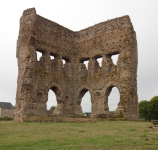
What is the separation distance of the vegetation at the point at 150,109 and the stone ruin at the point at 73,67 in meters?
17.1

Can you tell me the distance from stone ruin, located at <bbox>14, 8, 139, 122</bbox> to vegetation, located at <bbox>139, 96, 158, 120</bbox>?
17.1m

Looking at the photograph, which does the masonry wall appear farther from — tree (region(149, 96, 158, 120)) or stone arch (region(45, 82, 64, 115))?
tree (region(149, 96, 158, 120))

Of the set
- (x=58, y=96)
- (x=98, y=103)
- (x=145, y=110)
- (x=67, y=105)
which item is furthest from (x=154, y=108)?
(x=58, y=96)

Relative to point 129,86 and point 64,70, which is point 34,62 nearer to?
point 64,70

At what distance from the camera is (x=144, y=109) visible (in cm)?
3388

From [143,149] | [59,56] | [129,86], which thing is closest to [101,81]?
[129,86]

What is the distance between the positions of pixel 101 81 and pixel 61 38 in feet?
18.4

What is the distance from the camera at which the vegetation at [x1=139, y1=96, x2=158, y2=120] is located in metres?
31.3

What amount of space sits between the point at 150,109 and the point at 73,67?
738 inches

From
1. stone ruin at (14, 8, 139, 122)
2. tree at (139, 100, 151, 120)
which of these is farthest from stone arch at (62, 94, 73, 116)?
tree at (139, 100, 151, 120)

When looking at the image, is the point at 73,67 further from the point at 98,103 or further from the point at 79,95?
the point at 98,103

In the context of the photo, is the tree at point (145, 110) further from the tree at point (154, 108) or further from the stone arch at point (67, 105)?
the stone arch at point (67, 105)

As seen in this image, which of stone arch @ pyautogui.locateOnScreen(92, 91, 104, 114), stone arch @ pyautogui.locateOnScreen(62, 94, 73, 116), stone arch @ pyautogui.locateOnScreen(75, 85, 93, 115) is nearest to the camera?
stone arch @ pyautogui.locateOnScreen(92, 91, 104, 114)

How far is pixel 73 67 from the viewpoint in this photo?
1958 cm
